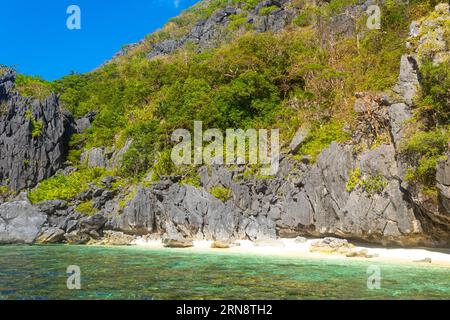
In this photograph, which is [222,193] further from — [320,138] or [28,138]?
[28,138]

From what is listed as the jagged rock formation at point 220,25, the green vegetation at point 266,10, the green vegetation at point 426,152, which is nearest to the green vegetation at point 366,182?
the green vegetation at point 426,152

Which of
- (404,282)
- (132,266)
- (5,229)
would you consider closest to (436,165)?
(404,282)

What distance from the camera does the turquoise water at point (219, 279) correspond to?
10.0 metres

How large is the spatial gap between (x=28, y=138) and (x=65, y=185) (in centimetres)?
753

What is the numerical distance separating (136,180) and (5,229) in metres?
10.9

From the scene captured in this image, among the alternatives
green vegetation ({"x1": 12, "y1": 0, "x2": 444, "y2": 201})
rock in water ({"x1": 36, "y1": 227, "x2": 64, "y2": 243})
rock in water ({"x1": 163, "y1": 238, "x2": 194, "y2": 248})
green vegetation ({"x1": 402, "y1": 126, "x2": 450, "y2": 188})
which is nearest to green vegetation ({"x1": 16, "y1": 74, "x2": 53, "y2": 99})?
green vegetation ({"x1": 12, "y1": 0, "x2": 444, "y2": 201})

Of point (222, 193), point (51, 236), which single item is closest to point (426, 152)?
point (222, 193)

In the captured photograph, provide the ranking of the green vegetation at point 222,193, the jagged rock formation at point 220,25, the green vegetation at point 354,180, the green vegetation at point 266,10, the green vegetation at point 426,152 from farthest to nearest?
the green vegetation at point 266,10 < the jagged rock formation at point 220,25 < the green vegetation at point 222,193 < the green vegetation at point 354,180 < the green vegetation at point 426,152

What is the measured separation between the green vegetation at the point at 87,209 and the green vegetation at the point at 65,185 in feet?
7.15

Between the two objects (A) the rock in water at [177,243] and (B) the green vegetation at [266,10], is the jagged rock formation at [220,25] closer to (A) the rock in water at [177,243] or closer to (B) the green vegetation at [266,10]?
(B) the green vegetation at [266,10]

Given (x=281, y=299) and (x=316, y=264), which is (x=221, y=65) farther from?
(x=281, y=299)

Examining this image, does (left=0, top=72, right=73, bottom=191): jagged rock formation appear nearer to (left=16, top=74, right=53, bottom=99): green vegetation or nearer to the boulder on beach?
(left=16, top=74, right=53, bottom=99): green vegetation

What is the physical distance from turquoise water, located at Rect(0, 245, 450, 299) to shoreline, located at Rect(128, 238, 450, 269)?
4.47ft

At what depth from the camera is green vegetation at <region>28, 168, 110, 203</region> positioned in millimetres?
33438
